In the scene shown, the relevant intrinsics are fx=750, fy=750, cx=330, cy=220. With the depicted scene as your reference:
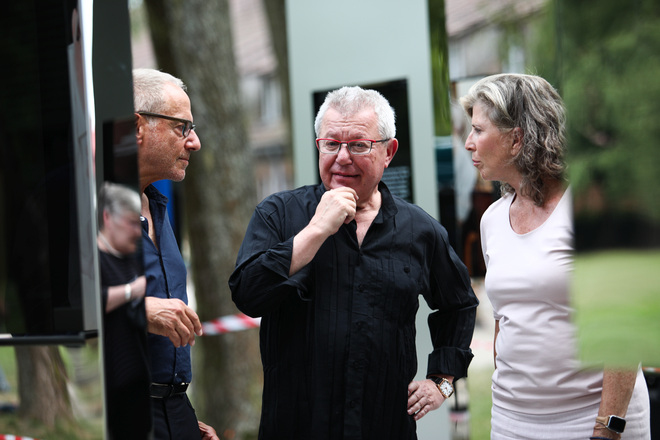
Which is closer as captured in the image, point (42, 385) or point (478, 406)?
point (42, 385)

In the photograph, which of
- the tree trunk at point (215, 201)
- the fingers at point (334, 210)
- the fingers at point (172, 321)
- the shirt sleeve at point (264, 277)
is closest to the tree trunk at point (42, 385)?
the fingers at point (172, 321)

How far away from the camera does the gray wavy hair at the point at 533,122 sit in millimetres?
2305

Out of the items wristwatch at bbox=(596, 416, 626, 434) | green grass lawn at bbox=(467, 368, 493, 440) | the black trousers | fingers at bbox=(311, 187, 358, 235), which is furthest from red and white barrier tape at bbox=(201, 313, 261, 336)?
wristwatch at bbox=(596, 416, 626, 434)

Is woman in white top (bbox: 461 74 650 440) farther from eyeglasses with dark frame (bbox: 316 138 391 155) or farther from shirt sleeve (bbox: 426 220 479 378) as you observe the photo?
eyeglasses with dark frame (bbox: 316 138 391 155)

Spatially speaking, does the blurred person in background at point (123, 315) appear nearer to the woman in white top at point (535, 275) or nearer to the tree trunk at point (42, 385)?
the tree trunk at point (42, 385)

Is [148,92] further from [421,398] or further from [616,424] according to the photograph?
[616,424]

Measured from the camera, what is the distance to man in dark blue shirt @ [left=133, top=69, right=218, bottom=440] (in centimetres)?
232

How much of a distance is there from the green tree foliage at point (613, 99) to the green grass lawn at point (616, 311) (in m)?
0.12

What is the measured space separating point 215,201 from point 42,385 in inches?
181

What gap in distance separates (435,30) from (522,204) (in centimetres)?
104

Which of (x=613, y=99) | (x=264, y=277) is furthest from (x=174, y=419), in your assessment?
(x=613, y=99)

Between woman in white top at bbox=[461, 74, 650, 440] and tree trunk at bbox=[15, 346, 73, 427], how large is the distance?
4.27 ft

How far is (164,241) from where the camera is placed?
2455 millimetres

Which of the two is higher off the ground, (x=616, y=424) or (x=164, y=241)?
(x=164, y=241)
